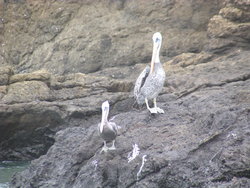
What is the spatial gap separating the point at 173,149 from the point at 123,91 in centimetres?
669

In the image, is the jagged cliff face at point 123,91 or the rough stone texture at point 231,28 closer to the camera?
the jagged cliff face at point 123,91

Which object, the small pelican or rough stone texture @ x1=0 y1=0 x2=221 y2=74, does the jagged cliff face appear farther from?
the small pelican

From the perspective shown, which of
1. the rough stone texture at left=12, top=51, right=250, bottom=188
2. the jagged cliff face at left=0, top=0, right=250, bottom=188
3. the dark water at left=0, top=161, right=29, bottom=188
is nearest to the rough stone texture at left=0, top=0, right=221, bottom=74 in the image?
the jagged cliff face at left=0, top=0, right=250, bottom=188

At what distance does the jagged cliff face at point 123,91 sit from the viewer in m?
8.56

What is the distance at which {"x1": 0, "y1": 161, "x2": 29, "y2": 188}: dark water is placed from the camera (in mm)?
13445

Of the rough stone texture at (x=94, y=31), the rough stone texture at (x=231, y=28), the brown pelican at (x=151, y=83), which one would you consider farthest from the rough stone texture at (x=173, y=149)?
the rough stone texture at (x=94, y=31)

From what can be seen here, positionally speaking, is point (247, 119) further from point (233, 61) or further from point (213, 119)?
point (233, 61)

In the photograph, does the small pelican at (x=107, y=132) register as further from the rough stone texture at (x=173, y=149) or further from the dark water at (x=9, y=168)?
the dark water at (x=9, y=168)

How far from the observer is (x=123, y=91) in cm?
1544

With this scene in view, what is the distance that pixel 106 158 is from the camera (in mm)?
9352

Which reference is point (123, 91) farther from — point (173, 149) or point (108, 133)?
point (173, 149)

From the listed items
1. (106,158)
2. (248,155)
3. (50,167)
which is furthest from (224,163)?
(50,167)

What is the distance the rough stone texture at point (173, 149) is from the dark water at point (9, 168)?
8.24 feet

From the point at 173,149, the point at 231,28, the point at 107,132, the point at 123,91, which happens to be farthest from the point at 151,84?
the point at 231,28
